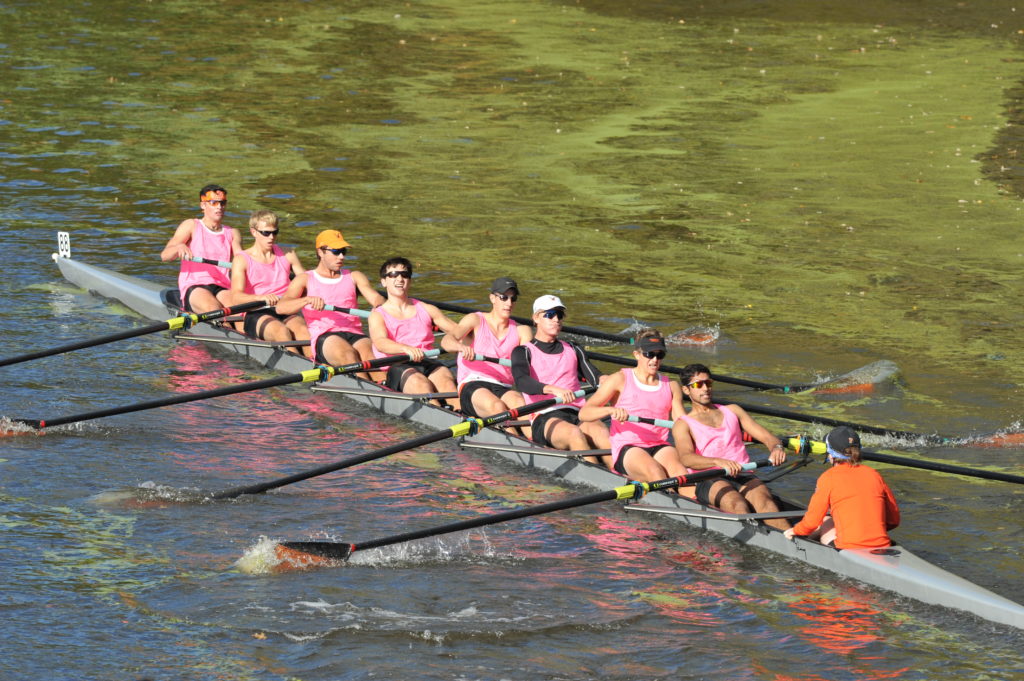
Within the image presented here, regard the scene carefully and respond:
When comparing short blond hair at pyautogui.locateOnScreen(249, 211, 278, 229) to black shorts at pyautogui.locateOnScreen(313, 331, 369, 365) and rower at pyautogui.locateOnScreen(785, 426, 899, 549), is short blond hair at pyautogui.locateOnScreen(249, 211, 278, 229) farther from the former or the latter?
rower at pyautogui.locateOnScreen(785, 426, 899, 549)

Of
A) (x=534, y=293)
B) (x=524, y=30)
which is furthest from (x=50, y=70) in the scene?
(x=534, y=293)

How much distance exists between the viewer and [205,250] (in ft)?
53.1

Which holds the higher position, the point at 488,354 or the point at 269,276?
the point at 269,276

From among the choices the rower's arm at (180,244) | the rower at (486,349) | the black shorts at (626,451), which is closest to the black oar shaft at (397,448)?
the rower at (486,349)

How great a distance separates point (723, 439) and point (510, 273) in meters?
8.00

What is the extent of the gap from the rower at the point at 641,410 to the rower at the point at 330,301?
3.56 meters

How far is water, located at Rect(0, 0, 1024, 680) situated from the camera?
9445 mm

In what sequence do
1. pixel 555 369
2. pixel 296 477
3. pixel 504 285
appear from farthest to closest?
pixel 504 285 < pixel 555 369 < pixel 296 477

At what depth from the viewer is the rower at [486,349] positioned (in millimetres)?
12867

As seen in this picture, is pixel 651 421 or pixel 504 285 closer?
pixel 651 421

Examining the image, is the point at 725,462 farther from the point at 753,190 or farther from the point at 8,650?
the point at 753,190

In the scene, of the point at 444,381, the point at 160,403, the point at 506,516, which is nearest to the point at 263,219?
the point at 160,403

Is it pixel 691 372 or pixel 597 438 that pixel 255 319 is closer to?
pixel 597 438

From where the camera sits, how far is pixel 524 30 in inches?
1411
